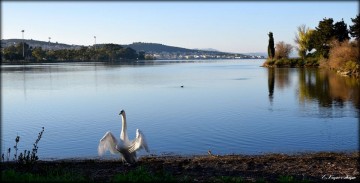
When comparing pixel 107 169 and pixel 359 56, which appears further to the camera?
pixel 359 56

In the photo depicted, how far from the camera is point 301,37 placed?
108812 millimetres

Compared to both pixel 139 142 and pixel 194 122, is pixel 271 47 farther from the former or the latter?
pixel 139 142

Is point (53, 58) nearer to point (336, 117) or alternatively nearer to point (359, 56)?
point (359, 56)

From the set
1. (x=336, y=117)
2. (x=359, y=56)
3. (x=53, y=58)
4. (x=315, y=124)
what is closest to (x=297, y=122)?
(x=315, y=124)

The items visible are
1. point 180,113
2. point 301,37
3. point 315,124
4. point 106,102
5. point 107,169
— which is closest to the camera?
point 107,169

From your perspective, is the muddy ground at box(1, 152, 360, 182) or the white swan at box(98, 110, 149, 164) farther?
the white swan at box(98, 110, 149, 164)

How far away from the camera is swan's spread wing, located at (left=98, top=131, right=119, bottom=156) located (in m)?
12.9

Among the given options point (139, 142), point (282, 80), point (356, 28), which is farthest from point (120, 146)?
point (356, 28)

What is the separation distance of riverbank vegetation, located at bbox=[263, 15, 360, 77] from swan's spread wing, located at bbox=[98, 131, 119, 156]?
182 feet

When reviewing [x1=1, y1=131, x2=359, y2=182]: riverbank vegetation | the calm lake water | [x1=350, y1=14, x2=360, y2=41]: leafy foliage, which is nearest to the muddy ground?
[x1=1, y1=131, x2=359, y2=182]: riverbank vegetation

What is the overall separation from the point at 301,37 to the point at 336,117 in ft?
291

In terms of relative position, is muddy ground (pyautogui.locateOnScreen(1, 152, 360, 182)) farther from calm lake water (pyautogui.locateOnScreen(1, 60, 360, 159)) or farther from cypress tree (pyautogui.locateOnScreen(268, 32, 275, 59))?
cypress tree (pyautogui.locateOnScreen(268, 32, 275, 59))

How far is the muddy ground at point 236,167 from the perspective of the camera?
1095cm

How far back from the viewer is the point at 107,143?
1303cm
